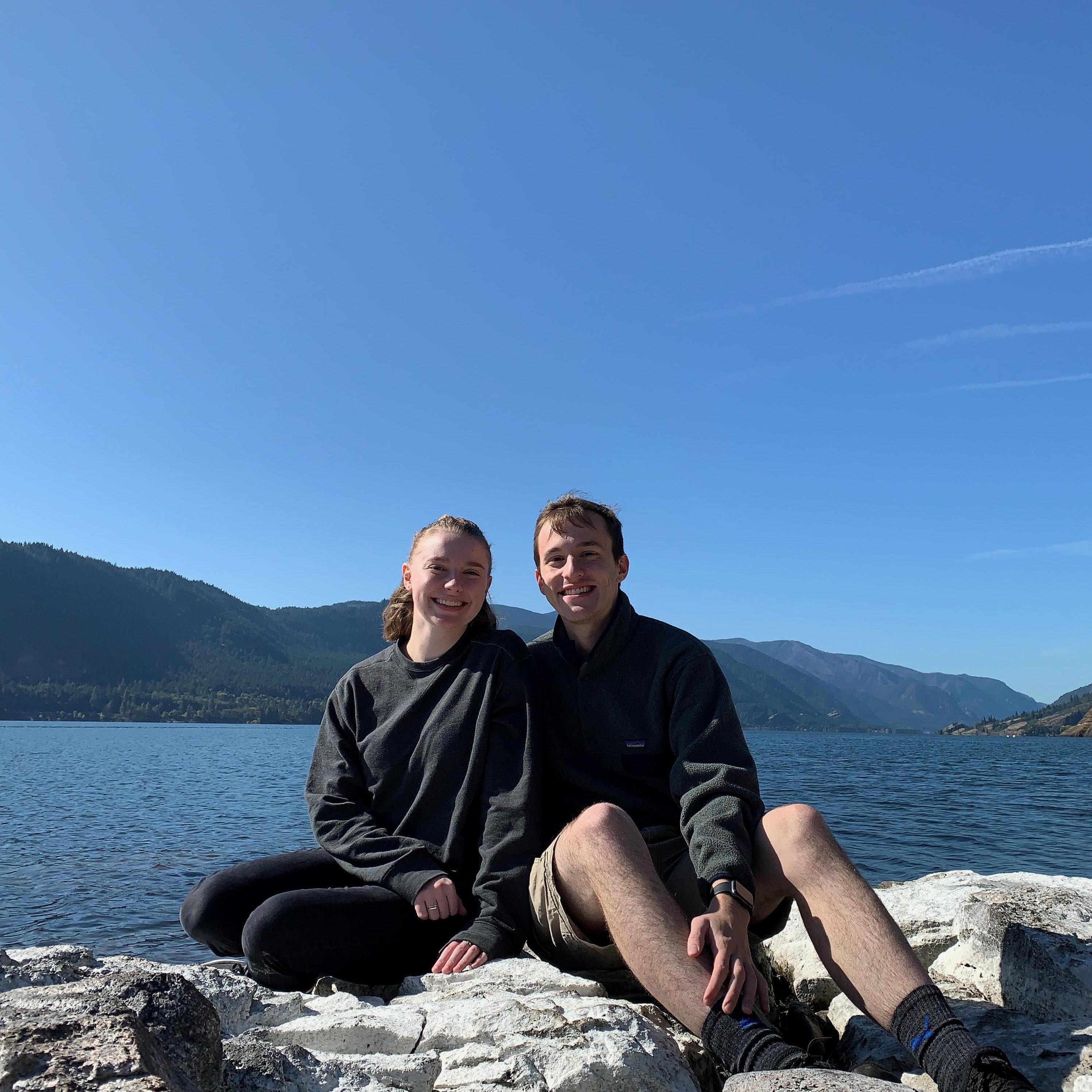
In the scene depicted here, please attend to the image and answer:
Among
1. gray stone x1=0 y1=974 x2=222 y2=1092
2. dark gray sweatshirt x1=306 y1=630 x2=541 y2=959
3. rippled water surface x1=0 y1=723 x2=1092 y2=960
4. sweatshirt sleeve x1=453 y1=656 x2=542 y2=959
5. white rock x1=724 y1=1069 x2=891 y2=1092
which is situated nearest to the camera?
gray stone x1=0 y1=974 x2=222 y2=1092

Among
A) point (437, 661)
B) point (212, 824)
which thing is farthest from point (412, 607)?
point (212, 824)

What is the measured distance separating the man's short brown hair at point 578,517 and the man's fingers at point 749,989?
7.80 feet

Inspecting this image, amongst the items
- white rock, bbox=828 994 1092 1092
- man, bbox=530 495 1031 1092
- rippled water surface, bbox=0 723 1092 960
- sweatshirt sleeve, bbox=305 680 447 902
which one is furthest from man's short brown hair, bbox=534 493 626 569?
rippled water surface, bbox=0 723 1092 960

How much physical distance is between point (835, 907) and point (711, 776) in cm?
78

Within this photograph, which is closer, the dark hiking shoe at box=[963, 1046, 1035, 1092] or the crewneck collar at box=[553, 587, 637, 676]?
the dark hiking shoe at box=[963, 1046, 1035, 1092]

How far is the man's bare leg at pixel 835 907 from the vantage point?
10.0 ft

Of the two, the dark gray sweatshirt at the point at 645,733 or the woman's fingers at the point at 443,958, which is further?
the woman's fingers at the point at 443,958

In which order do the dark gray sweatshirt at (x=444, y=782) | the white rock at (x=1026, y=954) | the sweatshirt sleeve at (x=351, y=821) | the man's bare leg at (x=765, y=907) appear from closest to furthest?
the man's bare leg at (x=765, y=907) → the white rock at (x=1026, y=954) → the dark gray sweatshirt at (x=444, y=782) → the sweatshirt sleeve at (x=351, y=821)

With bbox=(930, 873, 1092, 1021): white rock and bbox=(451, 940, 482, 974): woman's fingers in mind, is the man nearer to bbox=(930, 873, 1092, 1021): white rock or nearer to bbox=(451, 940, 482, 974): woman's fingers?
bbox=(451, 940, 482, 974): woman's fingers

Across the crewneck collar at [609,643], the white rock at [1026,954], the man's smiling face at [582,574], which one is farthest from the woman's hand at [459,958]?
the white rock at [1026,954]

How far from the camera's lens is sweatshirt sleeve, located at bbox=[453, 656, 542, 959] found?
4.18m

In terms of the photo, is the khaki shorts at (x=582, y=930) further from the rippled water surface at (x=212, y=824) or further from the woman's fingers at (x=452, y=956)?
the rippled water surface at (x=212, y=824)

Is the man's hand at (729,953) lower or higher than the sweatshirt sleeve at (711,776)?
lower

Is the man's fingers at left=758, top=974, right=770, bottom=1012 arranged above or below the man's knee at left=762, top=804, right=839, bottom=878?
below
